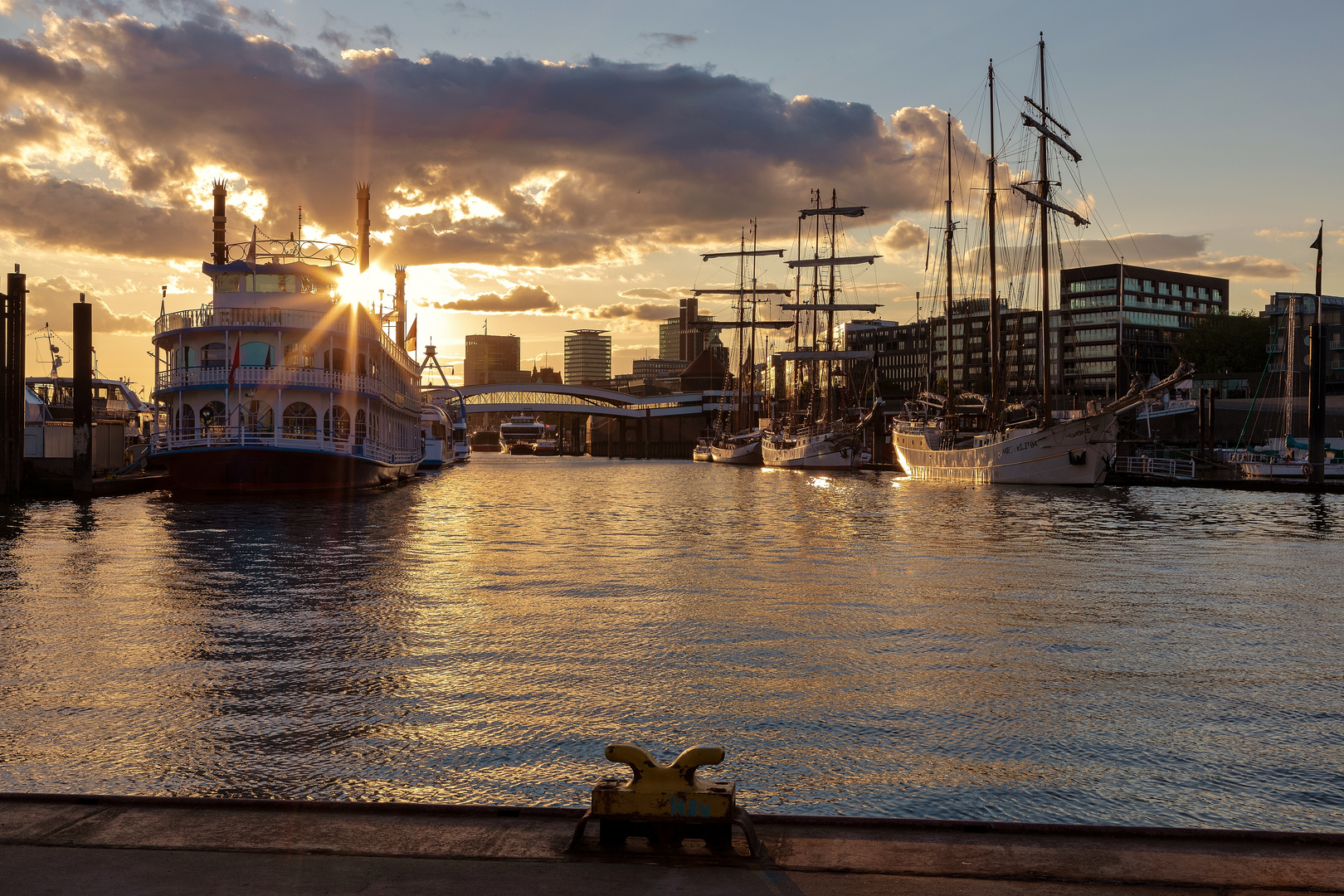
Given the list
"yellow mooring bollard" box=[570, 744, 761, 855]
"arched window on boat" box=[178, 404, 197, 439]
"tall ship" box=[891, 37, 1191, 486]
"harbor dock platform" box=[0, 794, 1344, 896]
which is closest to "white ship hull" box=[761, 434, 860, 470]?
"tall ship" box=[891, 37, 1191, 486]

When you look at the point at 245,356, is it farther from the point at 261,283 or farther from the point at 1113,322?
the point at 1113,322

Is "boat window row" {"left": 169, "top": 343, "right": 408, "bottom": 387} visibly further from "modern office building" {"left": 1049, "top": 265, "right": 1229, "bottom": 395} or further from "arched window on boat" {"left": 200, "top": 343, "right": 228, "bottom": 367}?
"modern office building" {"left": 1049, "top": 265, "right": 1229, "bottom": 395}

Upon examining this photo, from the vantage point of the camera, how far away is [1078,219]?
7050 cm

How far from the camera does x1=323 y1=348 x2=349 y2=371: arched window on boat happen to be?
179ft

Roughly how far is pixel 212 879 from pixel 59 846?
40.6 inches

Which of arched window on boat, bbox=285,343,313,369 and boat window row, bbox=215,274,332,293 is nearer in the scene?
arched window on boat, bbox=285,343,313,369

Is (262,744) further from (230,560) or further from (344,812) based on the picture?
(230,560)

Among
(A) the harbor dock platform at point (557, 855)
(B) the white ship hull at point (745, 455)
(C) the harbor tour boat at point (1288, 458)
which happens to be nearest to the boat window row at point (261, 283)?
(A) the harbor dock platform at point (557, 855)

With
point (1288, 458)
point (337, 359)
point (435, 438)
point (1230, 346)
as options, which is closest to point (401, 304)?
point (435, 438)

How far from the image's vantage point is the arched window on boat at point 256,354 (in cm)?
5131

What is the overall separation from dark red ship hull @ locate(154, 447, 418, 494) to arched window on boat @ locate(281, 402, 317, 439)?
66.3 inches

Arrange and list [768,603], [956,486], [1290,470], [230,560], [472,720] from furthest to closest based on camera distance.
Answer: [1290,470] < [956,486] < [230,560] < [768,603] < [472,720]

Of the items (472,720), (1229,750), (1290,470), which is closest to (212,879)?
(472,720)

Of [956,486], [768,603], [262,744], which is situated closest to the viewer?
[262,744]
